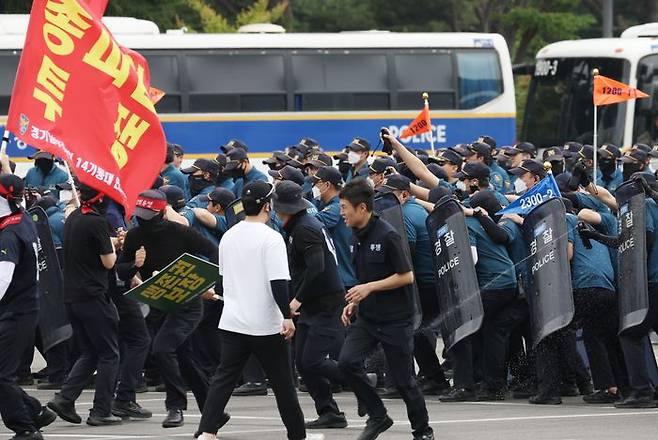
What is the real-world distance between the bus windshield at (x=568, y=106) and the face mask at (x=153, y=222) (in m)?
17.3

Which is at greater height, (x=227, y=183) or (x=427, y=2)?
(x=227, y=183)

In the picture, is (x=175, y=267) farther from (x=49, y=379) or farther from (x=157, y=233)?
(x=49, y=379)

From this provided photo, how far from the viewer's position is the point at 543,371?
44.1 feet

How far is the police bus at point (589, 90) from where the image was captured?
92.9 feet

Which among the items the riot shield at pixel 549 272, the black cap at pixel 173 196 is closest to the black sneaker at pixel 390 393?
the riot shield at pixel 549 272

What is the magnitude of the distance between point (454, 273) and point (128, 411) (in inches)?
113

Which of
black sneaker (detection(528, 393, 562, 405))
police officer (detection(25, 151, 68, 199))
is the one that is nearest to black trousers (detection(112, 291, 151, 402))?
black sneaker (detection(528, 393, 562, 405))

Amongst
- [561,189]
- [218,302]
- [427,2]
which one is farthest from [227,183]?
[427,2]

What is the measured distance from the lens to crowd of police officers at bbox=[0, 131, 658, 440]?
35.9 ft

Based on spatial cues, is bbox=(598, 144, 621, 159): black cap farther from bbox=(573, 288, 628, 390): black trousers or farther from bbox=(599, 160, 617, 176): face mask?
bbox=(573, 288, 628, 390): black trousers

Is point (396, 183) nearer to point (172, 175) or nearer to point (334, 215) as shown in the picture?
point (334, 215)

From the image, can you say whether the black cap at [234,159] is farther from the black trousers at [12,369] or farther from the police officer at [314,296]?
the black trousers at [12,369]

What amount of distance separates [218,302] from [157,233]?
249 cm

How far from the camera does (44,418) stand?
11.7 meters
